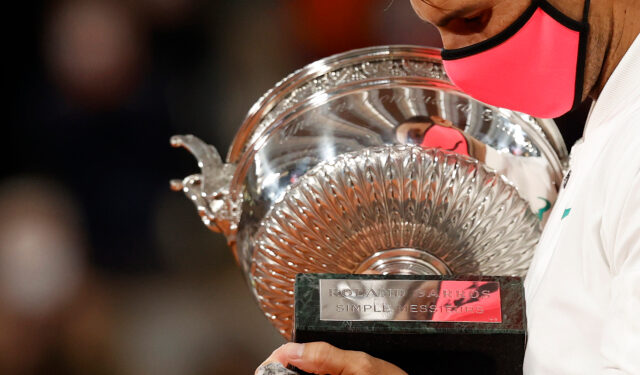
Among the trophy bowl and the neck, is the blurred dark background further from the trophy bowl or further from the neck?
the neck

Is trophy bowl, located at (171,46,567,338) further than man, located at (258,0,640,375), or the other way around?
trophy bowl, located at (171,46,567,338)

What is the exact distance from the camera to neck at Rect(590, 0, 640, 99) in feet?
2.15

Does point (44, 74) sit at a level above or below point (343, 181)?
above

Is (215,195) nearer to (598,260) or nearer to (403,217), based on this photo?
(403,217)

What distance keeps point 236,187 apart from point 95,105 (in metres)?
0.52

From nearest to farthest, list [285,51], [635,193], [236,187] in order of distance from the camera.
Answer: [635,193] < [236,187] < [285,51]

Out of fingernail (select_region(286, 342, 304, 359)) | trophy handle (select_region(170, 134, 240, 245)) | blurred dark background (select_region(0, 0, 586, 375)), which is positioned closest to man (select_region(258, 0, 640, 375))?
fingernail (select_region(286, 342, 304, 359))

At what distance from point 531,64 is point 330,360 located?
311 mm

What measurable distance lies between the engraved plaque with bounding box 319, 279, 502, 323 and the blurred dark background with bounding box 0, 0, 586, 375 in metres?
0.68

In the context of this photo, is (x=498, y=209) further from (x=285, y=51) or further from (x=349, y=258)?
(x=285, y=51)

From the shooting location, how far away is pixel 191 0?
50.8 inches

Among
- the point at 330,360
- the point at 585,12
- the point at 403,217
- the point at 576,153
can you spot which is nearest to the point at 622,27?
the point at 585,12

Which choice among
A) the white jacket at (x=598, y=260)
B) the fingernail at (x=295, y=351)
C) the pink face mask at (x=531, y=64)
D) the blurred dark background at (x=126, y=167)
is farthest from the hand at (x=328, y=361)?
the blurred dark background at (x=126, y=167)

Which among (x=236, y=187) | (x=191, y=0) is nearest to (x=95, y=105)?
(x=191, y=0)
